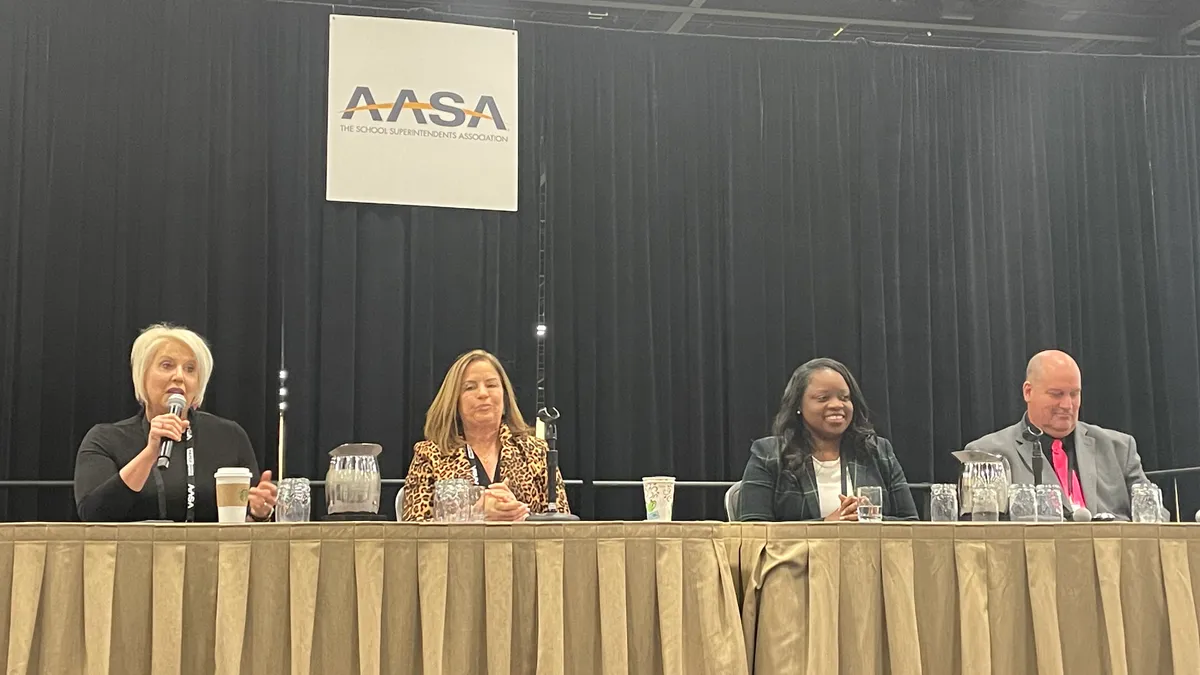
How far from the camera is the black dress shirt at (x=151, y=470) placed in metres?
2.53

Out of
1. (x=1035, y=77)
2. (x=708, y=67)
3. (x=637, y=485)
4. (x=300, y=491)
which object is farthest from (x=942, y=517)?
(x=1035, y=77)

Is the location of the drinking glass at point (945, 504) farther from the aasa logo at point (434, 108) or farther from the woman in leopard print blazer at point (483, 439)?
the aasa logo at point (434, 108)

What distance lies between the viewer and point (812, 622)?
1.95 meters

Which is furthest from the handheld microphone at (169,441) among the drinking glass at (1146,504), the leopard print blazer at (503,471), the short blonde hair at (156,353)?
the drinking glass at (1146,504)

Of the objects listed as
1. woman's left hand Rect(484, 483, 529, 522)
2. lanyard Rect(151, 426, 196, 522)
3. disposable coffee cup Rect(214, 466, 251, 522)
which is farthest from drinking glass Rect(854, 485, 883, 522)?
lanyard Rect(151, 426, 196, 522)

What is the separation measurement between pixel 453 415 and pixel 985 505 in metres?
1.35

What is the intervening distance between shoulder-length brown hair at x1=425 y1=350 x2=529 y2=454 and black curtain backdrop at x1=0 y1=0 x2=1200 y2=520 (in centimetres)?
147

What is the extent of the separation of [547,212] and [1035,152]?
7.10 feet

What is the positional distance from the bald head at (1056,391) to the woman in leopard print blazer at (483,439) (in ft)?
4.27

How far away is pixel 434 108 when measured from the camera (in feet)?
14.7

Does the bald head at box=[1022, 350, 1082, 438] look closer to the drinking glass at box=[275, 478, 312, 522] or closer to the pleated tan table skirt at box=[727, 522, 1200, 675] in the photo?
the pleated tan table skirt at box=[727, 522, 1200, 675]

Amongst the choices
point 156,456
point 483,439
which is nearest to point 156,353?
point 156,456

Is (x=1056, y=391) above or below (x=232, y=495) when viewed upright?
above

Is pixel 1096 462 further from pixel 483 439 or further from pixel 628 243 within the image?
pixel 628 243
